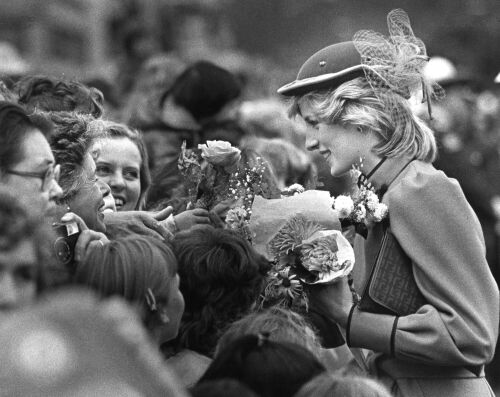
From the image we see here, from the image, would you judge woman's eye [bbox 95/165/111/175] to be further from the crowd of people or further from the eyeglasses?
the eyeglasses

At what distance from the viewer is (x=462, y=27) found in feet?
54.7

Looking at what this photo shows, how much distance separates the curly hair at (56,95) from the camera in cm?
423

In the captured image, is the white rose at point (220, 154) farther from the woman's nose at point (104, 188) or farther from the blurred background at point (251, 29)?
the blurred background at point (251, 29)

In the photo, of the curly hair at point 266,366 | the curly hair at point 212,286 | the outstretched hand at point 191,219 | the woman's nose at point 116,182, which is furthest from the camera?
the woman's nose at point 116,182

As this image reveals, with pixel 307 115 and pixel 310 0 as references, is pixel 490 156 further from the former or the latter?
pixel 310 0

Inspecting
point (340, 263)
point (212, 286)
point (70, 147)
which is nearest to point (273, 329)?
point (212, 286)

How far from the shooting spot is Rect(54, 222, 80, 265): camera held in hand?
10.3 ft

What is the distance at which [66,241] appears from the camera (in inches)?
128

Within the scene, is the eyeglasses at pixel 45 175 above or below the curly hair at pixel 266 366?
above

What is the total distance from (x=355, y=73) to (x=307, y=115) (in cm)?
22

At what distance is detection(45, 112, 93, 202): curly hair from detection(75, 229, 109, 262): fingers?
37 centimetres

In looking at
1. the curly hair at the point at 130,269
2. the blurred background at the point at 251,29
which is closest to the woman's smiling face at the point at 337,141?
the curly hair at the point at 130,269

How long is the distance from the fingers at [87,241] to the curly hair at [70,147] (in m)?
0.37

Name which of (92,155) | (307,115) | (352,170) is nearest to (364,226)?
(352,170)
